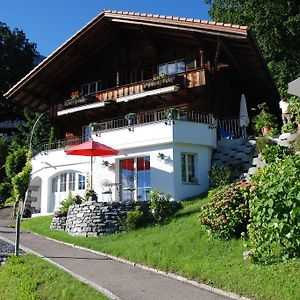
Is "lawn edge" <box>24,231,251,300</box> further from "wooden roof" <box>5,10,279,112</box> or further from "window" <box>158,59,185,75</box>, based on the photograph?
"window" <box>158,59,185,75</box>

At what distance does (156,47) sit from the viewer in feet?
79.9

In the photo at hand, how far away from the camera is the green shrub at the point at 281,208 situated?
820cm

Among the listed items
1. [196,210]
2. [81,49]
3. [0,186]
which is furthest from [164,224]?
[0,186]

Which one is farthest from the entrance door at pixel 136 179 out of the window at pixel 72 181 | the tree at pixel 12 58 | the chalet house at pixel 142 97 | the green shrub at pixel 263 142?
the tree at pixel 12 58

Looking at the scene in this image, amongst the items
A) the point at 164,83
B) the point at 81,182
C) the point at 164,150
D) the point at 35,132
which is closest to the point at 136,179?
the point at 164,150

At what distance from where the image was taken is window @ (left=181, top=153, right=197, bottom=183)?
18922 millimetres

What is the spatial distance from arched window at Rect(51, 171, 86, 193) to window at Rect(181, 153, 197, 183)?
17.9 ft

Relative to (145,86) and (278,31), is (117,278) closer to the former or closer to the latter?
(145,86)

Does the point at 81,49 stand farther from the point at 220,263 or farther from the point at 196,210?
the point at 220,263

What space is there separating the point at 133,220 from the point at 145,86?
348 inches

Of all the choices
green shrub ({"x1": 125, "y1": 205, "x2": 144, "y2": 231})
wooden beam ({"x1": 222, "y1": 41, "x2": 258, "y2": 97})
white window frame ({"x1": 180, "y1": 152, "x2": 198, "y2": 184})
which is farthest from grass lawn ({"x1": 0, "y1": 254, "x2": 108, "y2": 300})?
wooden beam ({"x1": 222, "y1": 41, "x2": 258, "y2": 97})

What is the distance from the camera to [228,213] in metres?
12.1

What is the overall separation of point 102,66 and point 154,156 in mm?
9690

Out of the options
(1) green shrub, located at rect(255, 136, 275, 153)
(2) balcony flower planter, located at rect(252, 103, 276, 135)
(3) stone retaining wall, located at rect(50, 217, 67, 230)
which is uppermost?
(2) balcony flower planter, located at rect(252, 103, 276, 135)
